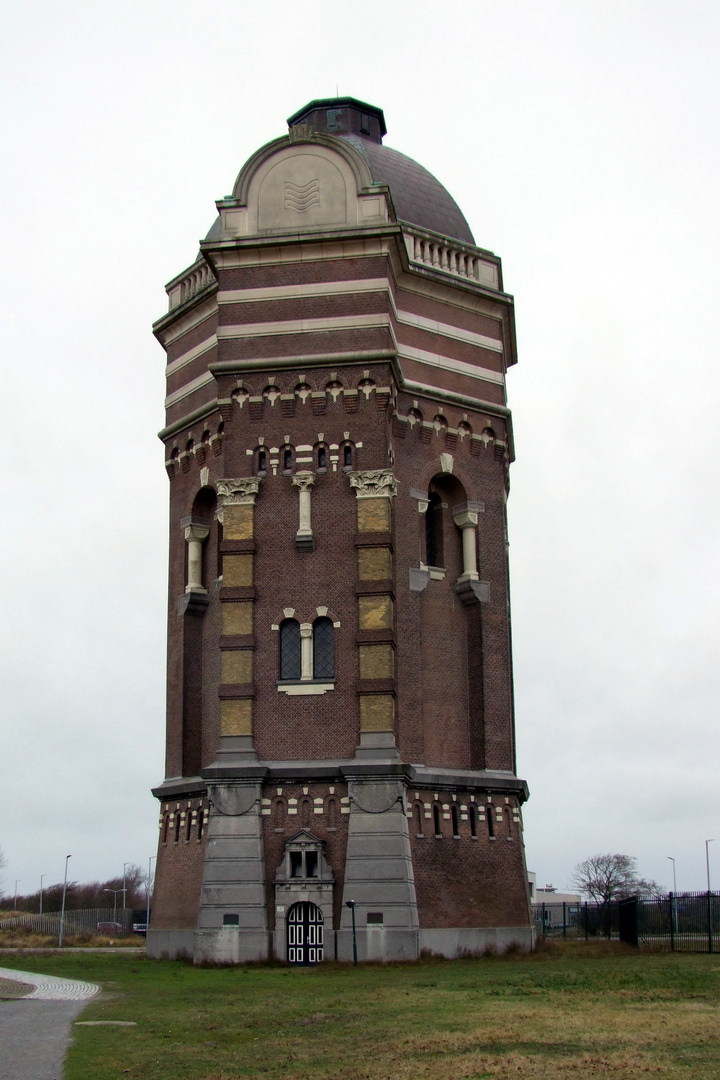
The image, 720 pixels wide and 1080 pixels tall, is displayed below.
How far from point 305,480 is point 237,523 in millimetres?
2412

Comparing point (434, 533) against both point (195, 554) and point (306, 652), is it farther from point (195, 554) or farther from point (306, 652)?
point (195, 554)

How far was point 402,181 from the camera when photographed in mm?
46594

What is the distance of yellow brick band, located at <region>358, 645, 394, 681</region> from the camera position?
120 ft

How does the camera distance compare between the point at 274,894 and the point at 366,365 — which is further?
the point at 366,365

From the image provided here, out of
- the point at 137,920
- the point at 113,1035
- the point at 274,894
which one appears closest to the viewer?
the point at 113,1035

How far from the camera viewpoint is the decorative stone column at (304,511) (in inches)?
1491

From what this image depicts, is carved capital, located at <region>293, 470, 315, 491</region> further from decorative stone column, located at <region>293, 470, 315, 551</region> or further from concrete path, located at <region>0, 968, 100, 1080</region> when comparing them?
concrete path, located at <region>0, 968, 100, 1080</region>

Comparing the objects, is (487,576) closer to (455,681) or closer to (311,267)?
(455,681)

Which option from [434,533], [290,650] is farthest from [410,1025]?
[434,533]

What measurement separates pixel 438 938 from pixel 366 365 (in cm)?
1692

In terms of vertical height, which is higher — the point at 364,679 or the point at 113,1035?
the point at 364,679

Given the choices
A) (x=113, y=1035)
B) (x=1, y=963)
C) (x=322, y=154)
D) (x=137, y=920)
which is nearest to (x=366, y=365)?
(x=322, y=154)

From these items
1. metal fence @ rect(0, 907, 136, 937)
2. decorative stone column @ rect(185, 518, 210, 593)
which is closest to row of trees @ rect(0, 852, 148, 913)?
metal fence @ rect(0, 907, 136, 937)

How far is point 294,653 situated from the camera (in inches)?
1485
